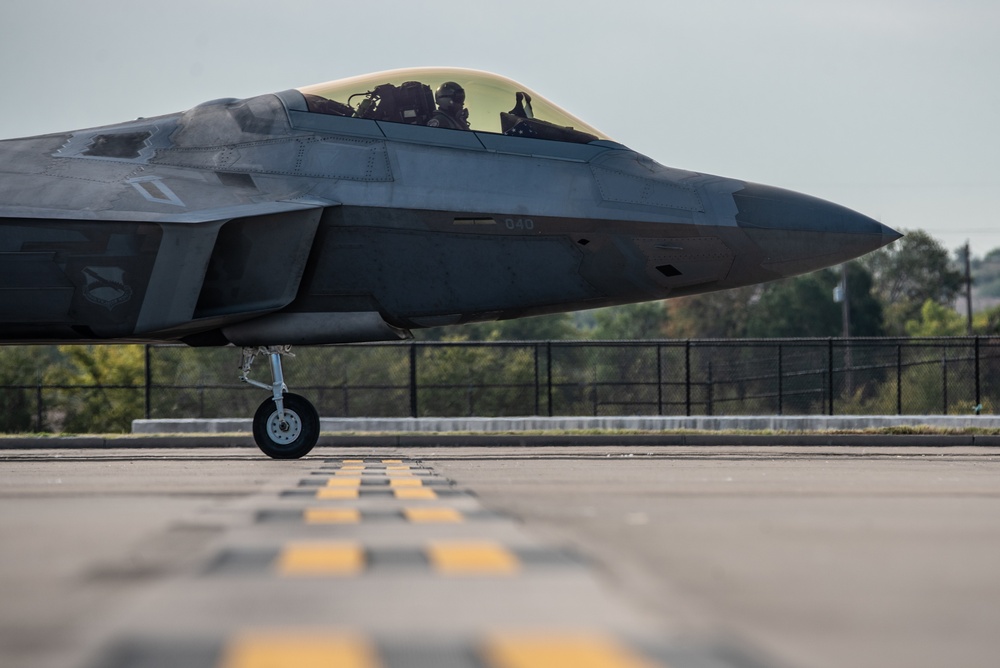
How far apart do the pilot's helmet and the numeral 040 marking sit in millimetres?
1327

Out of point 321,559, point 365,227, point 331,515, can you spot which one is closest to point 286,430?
point 365,227

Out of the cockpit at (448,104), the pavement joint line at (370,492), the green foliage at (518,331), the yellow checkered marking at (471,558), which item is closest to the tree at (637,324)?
the green foliage at (518,331)

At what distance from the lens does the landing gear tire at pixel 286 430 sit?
12969 mm

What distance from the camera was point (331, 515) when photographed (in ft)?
22.0

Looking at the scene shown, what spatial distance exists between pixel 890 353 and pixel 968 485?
191 feet

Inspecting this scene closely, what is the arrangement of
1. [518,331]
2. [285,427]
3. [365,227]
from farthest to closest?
[518,331] → [285,427] → [365,227]

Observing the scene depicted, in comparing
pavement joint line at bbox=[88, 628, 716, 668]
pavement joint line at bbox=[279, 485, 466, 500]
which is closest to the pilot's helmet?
pavement joint line at bbox=[279, 485, 466, 500]

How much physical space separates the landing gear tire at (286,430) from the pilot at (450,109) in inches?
120

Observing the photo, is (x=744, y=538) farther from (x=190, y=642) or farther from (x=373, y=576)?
(x=190, y=642)

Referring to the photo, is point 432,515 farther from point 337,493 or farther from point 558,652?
point 558,652

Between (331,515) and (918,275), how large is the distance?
99.9 m

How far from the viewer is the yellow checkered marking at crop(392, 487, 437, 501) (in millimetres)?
7812

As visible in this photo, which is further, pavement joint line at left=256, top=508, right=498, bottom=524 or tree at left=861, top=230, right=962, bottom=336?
tree at left=861, top=230, right=962, bottom=336

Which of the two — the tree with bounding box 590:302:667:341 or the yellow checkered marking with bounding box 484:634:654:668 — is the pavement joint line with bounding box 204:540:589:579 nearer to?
the yellow checkered marking with bounding box 484:634:654:668
